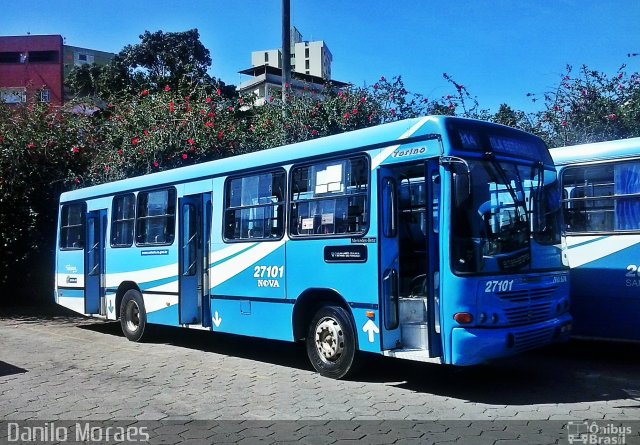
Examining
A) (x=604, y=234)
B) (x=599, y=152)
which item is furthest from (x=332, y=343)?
(x=599, y=152)

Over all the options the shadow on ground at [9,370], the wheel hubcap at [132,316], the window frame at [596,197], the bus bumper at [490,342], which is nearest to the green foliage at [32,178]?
the wheel hubcap at [132,316]

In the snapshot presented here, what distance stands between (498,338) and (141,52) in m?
38.4

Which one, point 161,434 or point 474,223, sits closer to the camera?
point 161,434

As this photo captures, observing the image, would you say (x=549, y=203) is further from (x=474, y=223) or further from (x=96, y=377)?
(x=96, y=377)

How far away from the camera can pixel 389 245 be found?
719 centimetres

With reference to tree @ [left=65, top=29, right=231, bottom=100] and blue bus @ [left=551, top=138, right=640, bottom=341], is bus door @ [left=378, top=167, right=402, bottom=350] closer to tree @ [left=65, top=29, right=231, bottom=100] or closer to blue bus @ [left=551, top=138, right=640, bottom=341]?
blue bus @ [left=551, top=138, right=640, bottom=341]

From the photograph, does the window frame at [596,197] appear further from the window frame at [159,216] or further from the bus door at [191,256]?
the window frame at [159,216]

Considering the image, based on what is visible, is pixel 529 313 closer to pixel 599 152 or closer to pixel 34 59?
pixel 599 152

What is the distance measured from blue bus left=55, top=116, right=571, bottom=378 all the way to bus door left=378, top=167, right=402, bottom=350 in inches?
0.5

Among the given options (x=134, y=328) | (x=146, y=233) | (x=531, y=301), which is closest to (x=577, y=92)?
(x=531, y=301)

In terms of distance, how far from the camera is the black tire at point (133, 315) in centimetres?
1147

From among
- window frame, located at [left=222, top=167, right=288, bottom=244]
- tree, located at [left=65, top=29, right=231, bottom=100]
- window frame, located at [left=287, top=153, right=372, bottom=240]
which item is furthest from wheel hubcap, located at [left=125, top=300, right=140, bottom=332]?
tree, located at [left=65, top=29, right=231, bottom=100]

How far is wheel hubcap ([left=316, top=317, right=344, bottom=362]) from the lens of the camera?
7.77m

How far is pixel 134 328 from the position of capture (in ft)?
38.6
